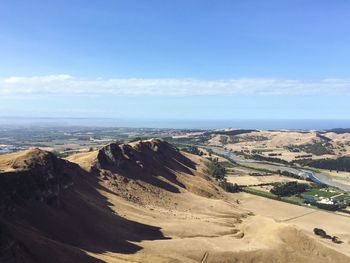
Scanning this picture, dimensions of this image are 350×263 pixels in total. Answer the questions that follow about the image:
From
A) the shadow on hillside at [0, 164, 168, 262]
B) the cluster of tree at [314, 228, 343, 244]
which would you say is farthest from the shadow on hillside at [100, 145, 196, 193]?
the cluster of tree at [314, 228, 343, 244]

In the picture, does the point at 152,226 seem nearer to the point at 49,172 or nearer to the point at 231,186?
the point at 49,172

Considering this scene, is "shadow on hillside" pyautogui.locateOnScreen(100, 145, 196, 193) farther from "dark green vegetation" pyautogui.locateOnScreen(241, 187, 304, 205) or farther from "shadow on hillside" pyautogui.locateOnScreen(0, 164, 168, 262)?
"shadow on hillside" pyautogui.locateOnScreen(0, 164, 168, 262)

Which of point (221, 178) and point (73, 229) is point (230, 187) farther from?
point (73, 229)

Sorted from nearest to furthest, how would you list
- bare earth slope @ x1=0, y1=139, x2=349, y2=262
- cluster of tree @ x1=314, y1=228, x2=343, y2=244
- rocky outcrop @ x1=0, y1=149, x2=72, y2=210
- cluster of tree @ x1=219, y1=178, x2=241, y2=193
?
bare earth slope @ x1=0, y1=139, x2=349, y2=262, rocky outcrop @ x1=0, y1=149, x2=72, y2=210, cluster of tree @ x1=314, y1=228, x2=343, y2=244, cluster of tree @ x1=219, y1=178, x2=241, y2=193

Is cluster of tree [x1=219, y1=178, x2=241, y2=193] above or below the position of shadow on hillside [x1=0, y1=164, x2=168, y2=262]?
below

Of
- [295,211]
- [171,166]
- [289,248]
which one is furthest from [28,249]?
[171,166]

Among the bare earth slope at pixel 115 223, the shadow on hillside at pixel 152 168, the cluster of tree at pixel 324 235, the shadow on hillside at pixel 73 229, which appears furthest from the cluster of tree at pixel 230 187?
the shadow on hillside at pixel 73 229

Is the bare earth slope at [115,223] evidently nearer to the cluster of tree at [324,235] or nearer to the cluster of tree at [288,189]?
the cluster of tree at [324,235]
